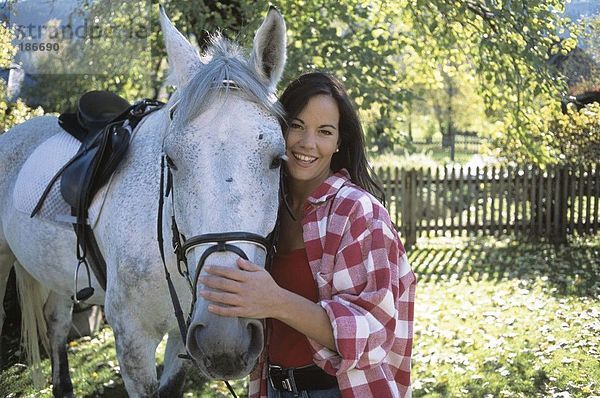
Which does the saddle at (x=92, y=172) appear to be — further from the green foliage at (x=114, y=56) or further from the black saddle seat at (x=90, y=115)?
the green foliage at (x=114, y=56)

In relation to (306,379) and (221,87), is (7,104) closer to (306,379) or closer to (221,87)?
(221,87)

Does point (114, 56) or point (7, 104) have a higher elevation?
point (114, 56)

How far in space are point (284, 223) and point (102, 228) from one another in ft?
4.04

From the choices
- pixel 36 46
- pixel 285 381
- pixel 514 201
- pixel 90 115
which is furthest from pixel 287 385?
pixel 514 201

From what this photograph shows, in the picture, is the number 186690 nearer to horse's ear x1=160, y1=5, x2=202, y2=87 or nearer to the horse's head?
horse's ear x1=160, y1=5, x2=202, y2=87

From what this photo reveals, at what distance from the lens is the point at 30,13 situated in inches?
300

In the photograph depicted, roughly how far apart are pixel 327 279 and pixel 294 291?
0.67ft

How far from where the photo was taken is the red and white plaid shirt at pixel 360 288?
1.59 m

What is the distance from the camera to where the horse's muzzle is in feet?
5.00

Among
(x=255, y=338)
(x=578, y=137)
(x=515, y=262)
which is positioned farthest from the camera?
(x=578, y=137)

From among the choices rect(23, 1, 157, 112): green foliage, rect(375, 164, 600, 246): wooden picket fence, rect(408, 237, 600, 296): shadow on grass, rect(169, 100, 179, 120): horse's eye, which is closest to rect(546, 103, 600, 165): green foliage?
rect(375, 164, 600, 246): wooden picket fence

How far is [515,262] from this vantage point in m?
9.37

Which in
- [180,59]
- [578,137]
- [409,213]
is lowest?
[409,213]

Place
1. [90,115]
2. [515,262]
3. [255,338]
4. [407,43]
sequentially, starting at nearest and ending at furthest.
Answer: [255,338] → [90,115] → [407,43] → [515,262]
